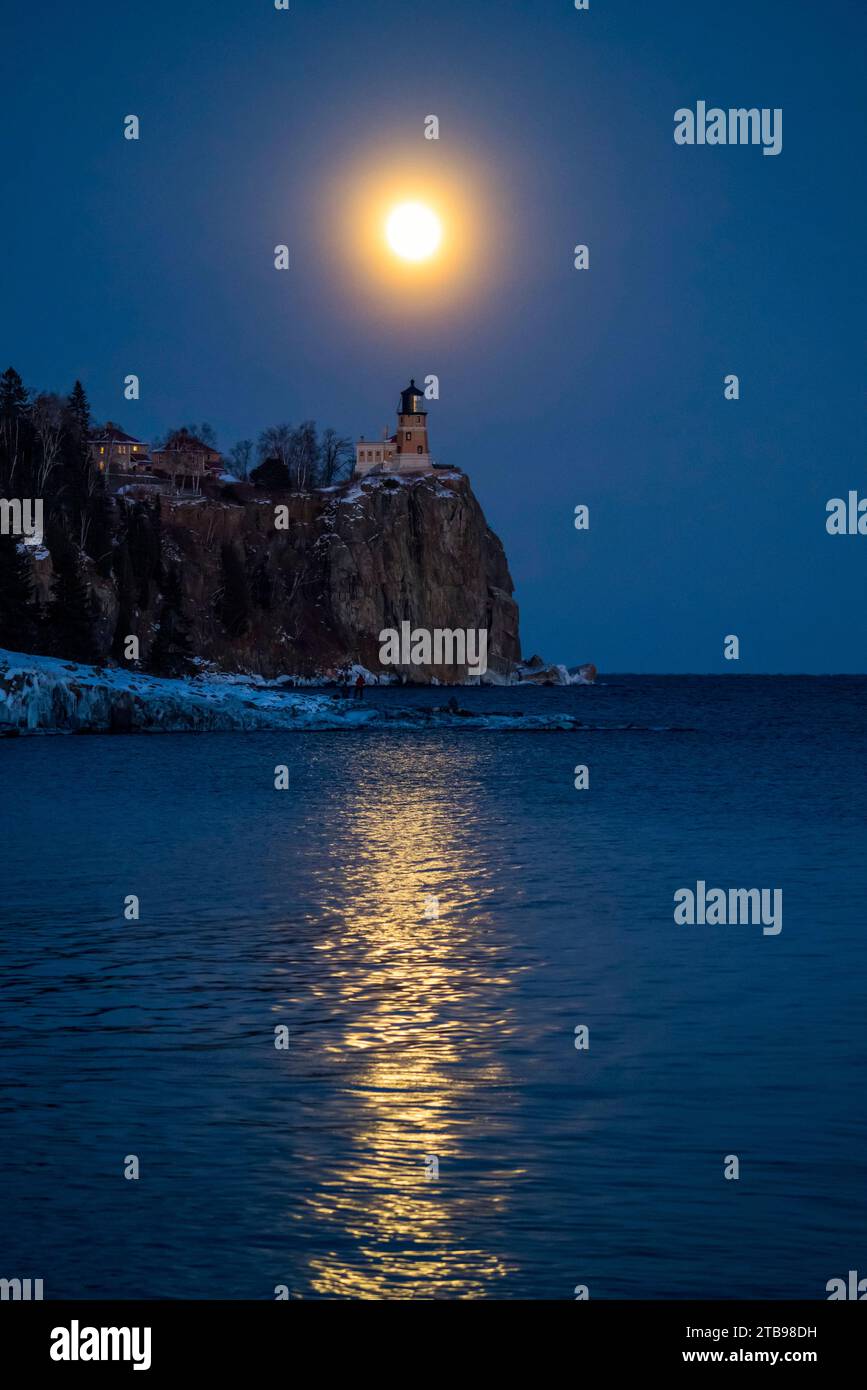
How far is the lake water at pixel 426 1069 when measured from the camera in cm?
934

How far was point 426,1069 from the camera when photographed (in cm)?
1367

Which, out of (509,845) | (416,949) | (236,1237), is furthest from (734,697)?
(236,1237)

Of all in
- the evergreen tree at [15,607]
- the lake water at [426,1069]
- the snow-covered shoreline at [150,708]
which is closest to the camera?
the lake water at [426,1069]

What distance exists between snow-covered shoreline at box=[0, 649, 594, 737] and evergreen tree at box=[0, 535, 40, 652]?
1301 cm

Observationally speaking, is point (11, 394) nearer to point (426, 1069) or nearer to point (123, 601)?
point (123, 601)

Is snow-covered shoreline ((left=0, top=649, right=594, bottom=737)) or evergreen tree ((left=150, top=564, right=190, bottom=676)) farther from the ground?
evergreen tree ((left=150, top=564, right=190, bottom=676))

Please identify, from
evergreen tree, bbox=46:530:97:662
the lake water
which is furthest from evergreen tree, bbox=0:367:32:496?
the lake water

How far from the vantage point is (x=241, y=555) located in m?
199

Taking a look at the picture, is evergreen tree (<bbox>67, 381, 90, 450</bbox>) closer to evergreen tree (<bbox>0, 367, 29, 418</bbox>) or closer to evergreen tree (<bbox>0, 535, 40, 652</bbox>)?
evergreen tree (<bbox>0, 367, 29, 418</bbox>)

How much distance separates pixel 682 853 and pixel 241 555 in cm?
17029

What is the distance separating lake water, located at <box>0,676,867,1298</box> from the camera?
934cm

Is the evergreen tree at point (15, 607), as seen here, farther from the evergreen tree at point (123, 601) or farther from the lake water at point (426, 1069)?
the lake water at point (426, 1069)

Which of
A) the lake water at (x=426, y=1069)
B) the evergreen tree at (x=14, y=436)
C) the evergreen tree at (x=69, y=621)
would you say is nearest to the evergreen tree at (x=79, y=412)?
the evergreen tree at (x=14, y=436)

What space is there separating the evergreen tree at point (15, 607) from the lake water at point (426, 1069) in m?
69.0
